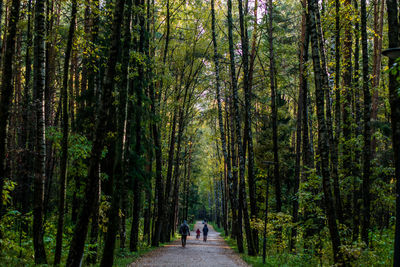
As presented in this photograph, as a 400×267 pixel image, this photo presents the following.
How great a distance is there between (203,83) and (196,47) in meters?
3.72

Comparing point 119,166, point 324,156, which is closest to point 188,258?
point 119,166

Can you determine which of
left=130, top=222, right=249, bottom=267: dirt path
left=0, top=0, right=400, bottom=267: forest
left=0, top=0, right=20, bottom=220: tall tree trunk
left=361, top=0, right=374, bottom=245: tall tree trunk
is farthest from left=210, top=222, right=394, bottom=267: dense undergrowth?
left=0, top=0, right=20, bottom=220: tall tree trunk

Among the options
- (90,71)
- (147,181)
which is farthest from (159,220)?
(90,71)

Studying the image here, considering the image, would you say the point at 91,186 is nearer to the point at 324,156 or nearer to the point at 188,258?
the point at 324,156

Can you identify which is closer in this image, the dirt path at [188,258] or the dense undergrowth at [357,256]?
the dense undergrowth at [357,256]

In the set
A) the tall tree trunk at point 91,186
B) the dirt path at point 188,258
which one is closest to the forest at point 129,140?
the tall tree trunk at point 91,186

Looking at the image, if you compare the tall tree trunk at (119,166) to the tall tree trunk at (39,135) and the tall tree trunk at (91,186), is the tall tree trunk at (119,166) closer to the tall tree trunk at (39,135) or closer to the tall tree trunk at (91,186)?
the tall tree trunk at (91,186)

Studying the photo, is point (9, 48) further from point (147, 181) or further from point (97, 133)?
point (147, 181)

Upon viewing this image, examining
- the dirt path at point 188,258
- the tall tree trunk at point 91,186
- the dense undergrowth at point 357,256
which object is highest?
the tall tree trunk at point 91,186

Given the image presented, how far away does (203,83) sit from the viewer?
2717 cm

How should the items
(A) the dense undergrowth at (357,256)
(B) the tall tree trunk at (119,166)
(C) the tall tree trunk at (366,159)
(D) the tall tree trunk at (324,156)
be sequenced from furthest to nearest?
(C) the tall tree trunk at (366,159) < (B) the tall tree trunk at (119,166) < (D) the tall tree trunk at (324,156) < (A) the dense undergrowth at (357,256)

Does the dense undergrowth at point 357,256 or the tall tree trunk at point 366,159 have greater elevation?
the tall tree trunk at point 366,159

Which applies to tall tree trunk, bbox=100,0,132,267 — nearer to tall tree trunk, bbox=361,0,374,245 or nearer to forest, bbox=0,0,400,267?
forest, bbox=0,0,400,267

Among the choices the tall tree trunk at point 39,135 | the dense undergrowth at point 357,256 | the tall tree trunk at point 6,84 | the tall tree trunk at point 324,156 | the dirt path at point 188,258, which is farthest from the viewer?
the dirt path at point 188,258
